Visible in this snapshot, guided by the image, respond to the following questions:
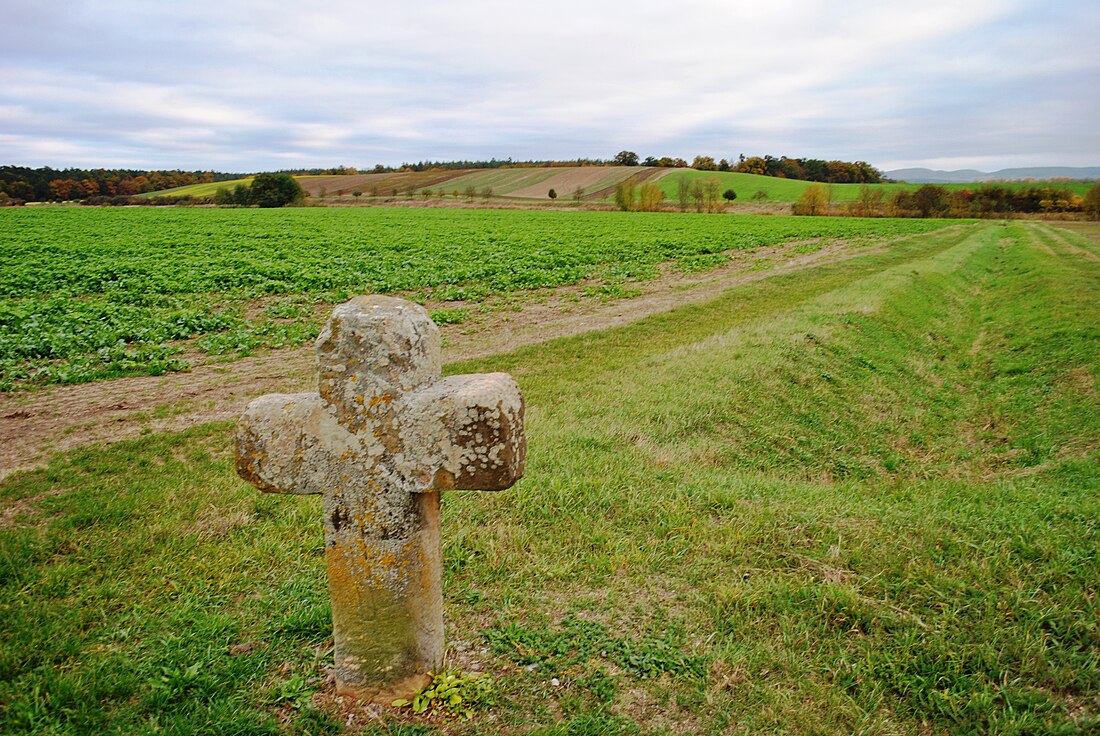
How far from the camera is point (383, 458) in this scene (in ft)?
10.0

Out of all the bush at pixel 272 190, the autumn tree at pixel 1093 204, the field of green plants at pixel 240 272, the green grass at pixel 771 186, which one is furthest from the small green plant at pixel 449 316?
the autumn tree at pixel 1093 204

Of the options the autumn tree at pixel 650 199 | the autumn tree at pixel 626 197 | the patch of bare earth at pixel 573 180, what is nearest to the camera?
the autumn tree at pixel 650 199

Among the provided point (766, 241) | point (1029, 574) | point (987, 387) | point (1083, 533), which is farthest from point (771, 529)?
point (766, 241)

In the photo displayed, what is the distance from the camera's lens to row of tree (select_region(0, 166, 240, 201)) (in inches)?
3517

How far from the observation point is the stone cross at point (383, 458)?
2.97 m

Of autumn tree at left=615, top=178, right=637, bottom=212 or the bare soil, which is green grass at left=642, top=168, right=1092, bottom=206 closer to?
autumn tree at left=615, top=178, right=637, bottom=212

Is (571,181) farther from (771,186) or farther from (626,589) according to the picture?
(626,589)

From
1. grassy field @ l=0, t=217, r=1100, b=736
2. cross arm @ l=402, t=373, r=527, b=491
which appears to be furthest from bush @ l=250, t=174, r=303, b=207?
cross arm @ l=402, t=373, r=527, b=491

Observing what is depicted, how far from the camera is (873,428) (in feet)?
32.6

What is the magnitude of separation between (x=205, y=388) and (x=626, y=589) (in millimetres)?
9020

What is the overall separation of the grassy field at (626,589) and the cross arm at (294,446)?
1.20 meters

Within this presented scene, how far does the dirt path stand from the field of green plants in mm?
851

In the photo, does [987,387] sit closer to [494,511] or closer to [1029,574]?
[1029,574]

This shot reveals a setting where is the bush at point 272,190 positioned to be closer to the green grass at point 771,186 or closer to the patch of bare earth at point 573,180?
the patch of bare earth at point 573,180
